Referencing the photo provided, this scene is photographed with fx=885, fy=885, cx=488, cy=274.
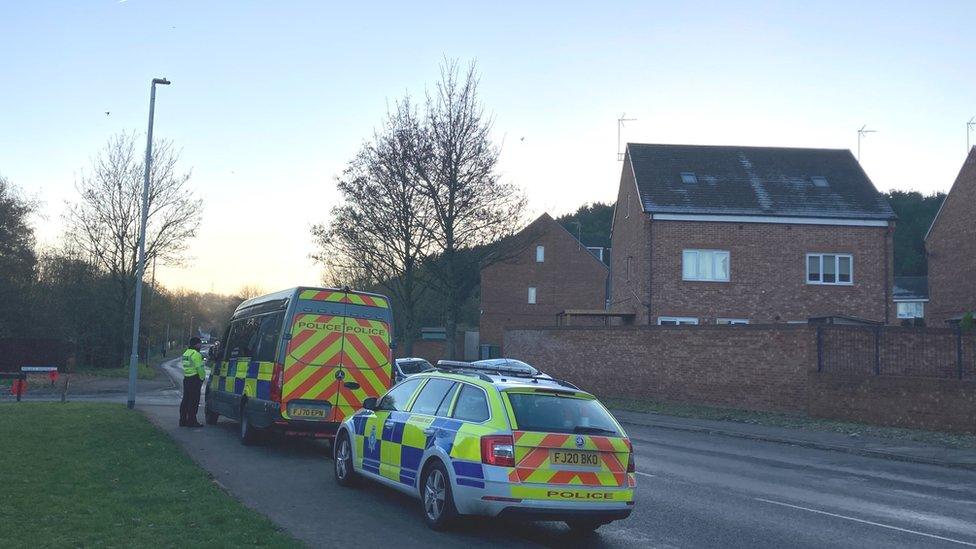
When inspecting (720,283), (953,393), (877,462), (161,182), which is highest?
(161,182)

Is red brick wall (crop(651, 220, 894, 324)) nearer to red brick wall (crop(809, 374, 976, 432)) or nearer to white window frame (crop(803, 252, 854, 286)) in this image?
white window frame (crop(803, 252, 854, 286))

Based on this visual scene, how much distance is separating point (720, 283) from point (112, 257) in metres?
30.9

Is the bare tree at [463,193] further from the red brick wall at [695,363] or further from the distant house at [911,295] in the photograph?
the distant house at [911,295]

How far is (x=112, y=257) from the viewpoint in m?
46.5

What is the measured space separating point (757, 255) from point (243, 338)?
2702cm

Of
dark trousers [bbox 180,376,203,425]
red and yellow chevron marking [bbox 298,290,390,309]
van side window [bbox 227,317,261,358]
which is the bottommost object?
dark trousers [bbox 180,376,203,425]

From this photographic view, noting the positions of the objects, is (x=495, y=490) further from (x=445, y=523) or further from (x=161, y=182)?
(x=161, y=182)

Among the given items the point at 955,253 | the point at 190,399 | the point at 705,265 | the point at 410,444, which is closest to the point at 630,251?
the point at 705,265

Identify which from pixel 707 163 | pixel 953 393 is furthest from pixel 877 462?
pixel 707 163

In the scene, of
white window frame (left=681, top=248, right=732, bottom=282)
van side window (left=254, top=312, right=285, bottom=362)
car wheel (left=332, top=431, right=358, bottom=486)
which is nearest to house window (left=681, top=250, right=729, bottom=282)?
white window frame (left=681, top=248, right=732, bottom=282)

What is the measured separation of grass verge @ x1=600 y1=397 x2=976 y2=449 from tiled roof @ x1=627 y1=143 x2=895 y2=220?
11.6 m

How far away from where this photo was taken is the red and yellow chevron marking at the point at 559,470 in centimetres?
801

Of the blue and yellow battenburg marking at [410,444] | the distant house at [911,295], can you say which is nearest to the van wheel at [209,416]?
the blue and yellow battenburg marking at [410,444]

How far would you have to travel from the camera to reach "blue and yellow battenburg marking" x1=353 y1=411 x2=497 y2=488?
820 cm
